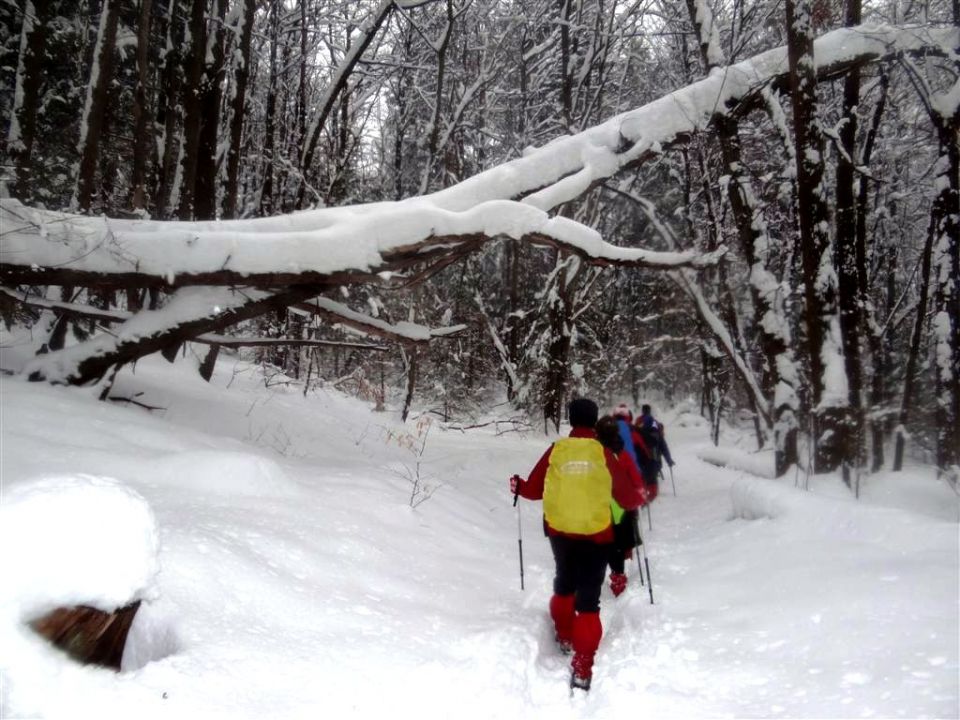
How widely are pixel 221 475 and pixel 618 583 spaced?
3.54 metres

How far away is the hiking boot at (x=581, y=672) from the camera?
3.83 m

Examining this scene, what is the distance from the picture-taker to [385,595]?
14.5ft

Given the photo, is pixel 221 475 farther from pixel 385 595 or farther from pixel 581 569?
pixel 581 569

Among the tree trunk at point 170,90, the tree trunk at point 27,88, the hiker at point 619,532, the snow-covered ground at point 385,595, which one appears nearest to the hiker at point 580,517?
the snow-covered ground at point 385,595

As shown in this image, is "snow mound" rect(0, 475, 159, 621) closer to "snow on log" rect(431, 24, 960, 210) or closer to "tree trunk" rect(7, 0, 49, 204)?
"snow on log" rect(431, 24, 960, 210)

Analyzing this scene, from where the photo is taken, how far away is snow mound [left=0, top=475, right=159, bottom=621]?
7.75ft

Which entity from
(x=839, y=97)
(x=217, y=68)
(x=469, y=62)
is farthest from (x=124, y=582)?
(x=469, y=62)

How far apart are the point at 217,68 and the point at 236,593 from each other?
8.99m

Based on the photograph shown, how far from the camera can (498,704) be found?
3459 mm

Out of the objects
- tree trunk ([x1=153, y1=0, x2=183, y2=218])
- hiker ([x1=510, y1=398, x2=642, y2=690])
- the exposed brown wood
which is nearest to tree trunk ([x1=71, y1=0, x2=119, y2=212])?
tree trunk ([x1=153, y1=0, x2=183, y2=218])

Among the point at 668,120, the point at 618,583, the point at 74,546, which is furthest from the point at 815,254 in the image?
the point at 74,546

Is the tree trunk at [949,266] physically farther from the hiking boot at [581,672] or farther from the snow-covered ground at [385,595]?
the hiking boot at [581,672]

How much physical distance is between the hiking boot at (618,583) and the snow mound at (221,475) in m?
2.91

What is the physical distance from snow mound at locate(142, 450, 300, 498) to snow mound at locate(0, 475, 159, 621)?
2.47 metres
